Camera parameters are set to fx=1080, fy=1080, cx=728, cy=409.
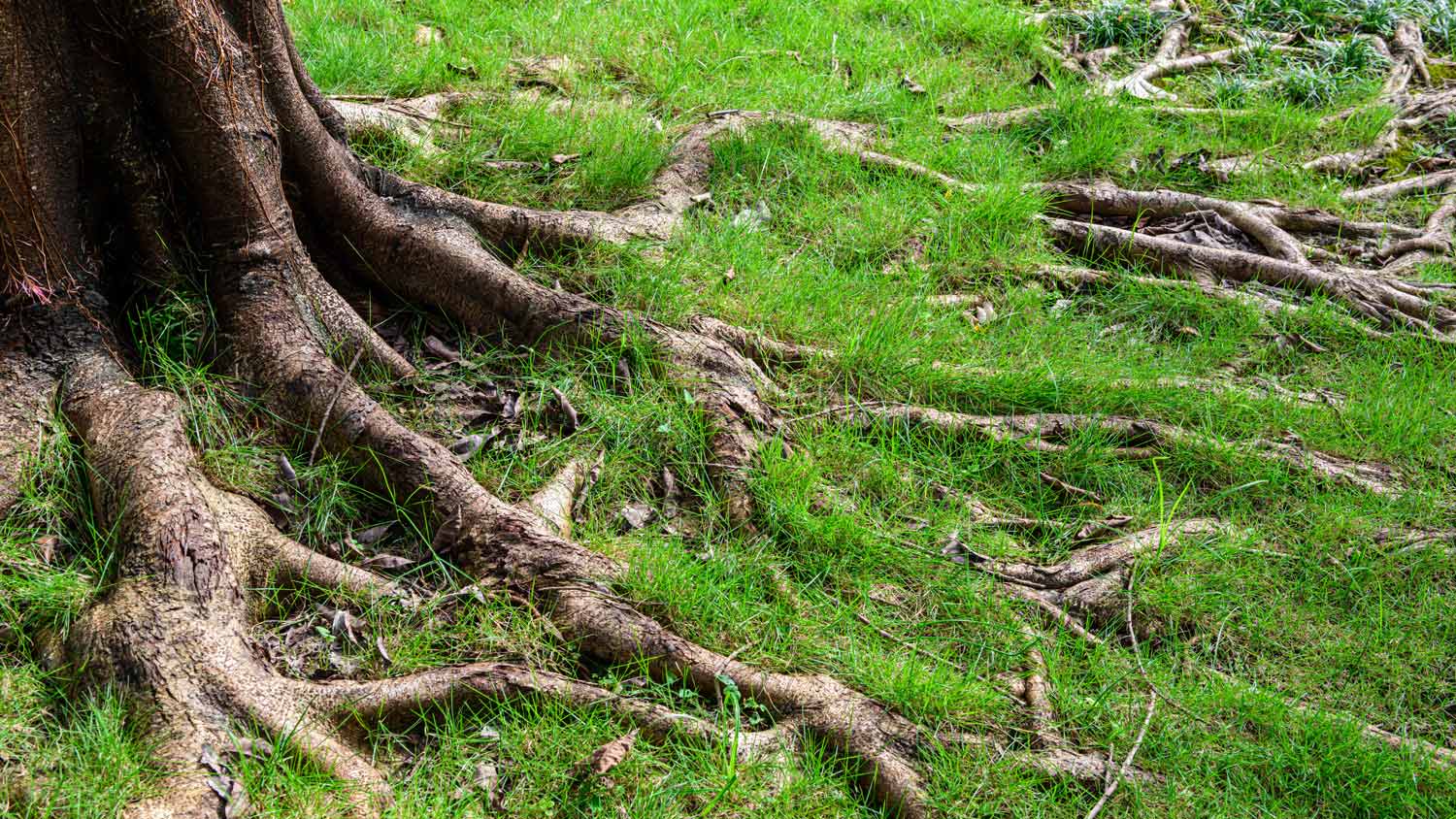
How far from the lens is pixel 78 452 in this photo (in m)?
3.13

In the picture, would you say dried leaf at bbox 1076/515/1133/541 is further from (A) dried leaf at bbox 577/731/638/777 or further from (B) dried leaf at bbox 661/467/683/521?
(A) dried leaf at bbox 577/731/638/777

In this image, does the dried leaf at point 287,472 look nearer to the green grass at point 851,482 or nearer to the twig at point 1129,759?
the green grass at point 851,482

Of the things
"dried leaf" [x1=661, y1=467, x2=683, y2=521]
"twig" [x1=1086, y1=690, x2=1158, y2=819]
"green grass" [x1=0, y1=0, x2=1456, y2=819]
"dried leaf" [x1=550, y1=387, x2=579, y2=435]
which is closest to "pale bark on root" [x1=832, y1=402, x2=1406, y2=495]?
"green grass" [x1=0, y1=0, x2=1456, y2=819]

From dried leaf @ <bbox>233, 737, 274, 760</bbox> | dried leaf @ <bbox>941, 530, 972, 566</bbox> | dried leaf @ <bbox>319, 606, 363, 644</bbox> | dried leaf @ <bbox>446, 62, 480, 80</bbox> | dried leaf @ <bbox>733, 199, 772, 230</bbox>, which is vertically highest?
dried leaf @ <bbox>446, 62, 480, 80</bbox>

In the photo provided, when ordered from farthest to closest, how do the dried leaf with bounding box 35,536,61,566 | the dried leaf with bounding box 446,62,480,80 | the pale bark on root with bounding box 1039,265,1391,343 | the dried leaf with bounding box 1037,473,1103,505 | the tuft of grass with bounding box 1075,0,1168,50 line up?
1. the tuft of grass with bounding box 1075,0,1168,50
2. the dried leaf with bounding box 446,62,480,80
3. the pale bark on root with bounding box 1039,265,1391,343
4. the dried leaf with bounding box 1037,473,1103,505
5. the dried leaf with bounding box 35,536,61,566

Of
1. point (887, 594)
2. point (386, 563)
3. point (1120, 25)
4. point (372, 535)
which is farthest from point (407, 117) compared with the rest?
point (1120, 25)

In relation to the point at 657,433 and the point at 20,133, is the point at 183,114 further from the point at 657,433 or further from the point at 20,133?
the point at 657,433

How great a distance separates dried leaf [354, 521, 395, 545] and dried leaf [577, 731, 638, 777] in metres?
1.03

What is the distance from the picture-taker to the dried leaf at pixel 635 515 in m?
3.54

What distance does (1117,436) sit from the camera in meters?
4.05

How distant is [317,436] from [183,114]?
1.03 m

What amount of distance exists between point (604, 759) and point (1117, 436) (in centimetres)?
235

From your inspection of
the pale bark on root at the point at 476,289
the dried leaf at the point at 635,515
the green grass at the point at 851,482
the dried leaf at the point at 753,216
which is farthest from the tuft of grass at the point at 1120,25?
the dried leaf at the point at 635,515

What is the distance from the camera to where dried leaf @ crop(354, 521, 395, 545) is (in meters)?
3.32
